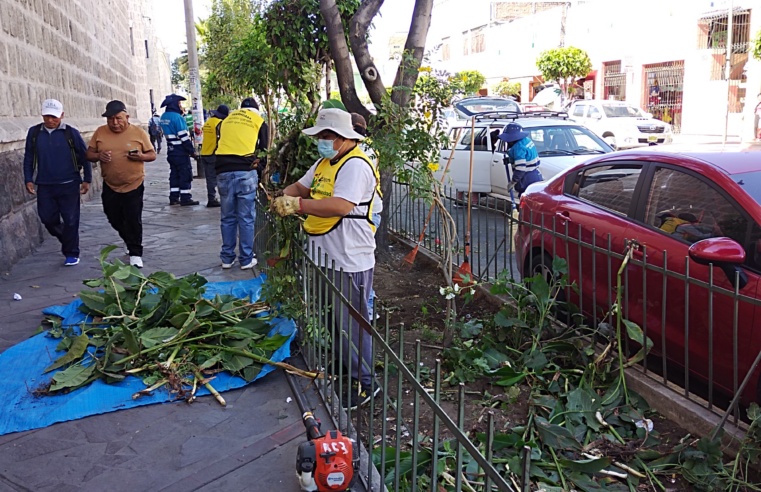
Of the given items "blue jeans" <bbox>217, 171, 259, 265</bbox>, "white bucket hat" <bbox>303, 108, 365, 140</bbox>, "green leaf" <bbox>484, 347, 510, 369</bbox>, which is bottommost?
"green leaf" <bbox>484, 347, 510, 369</bbox>

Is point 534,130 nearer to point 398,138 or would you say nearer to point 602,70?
point 398,138

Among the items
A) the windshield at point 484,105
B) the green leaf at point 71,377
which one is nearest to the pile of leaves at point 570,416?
the green leaf at point 71,377

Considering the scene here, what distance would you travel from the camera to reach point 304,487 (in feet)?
9.57

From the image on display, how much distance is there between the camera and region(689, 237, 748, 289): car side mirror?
3.37m

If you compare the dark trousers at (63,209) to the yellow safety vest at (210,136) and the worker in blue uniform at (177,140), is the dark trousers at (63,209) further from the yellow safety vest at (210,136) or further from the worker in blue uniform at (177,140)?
the worker in blue uniform at (177,140)

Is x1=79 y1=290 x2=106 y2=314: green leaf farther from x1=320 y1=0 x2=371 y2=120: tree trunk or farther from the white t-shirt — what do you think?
x1=320 y1=0 x2=371 y2=120: tree trunk

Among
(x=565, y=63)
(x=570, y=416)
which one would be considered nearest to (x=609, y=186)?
(x=570, y=416)

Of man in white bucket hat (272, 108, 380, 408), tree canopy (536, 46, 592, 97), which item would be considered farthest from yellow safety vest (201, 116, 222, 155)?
tree canopy (536, 46, 592, 97)

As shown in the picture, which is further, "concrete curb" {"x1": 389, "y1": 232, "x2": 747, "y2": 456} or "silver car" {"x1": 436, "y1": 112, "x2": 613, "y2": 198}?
"silver car" {"x1": 436, "y1": 112, "x2": 613, "y2": 198}

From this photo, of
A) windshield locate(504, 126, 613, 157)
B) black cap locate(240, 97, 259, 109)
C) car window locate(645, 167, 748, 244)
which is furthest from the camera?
windshield locate(504, 126, 613, 157)

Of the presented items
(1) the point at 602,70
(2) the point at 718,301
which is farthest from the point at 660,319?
(1) the point at 602,70

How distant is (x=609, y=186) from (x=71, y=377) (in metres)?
3.93

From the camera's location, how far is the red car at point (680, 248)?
3.50m

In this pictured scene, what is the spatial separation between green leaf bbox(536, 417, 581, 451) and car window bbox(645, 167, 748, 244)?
4.78ft
